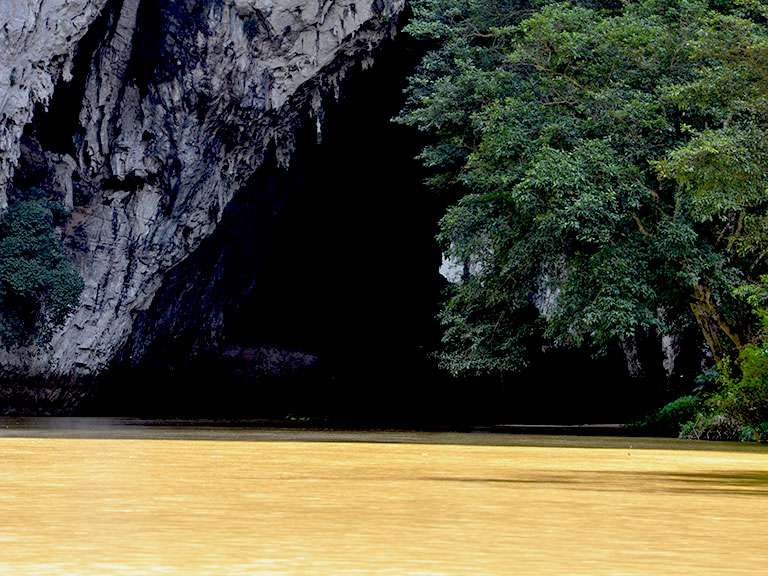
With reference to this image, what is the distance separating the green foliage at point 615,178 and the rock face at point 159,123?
4100 millimetres

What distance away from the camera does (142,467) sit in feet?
23.0

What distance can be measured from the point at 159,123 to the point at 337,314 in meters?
12.5

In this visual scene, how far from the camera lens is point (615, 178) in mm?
21125

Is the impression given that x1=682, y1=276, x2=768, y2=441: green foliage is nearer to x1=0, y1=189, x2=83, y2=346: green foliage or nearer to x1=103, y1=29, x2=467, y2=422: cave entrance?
x1=0, y1=189, x2=83, y2=346: green foliage

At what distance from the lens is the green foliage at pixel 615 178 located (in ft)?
62.2

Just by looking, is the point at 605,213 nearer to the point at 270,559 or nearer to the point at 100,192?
the point at 100,192

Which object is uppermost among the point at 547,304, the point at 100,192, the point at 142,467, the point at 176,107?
the point at 176,107

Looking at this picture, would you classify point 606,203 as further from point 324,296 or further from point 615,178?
point 324,296

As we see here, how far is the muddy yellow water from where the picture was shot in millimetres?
2645

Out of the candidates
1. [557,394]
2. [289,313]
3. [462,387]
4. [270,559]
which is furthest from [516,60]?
[270,559]

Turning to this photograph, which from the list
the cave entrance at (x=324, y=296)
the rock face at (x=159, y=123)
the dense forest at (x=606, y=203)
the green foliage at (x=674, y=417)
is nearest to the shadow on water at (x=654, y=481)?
the dense forest at (x=606, y=203)

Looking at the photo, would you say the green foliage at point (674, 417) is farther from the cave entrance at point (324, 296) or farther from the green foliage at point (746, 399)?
the cave entrance at point (324, 296)

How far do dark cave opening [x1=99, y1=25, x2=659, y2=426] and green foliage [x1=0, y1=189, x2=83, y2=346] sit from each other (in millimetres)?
3947

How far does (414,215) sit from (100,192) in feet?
37.4
